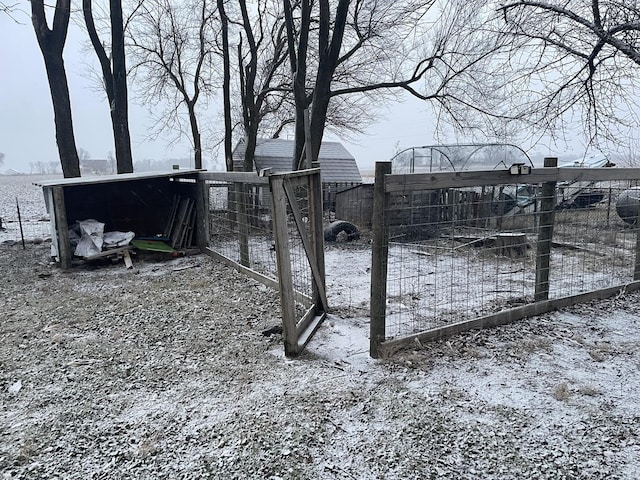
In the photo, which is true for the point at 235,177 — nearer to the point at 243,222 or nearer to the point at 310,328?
the point at 243,222

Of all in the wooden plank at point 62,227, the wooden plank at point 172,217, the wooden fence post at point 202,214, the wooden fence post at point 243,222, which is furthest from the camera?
the wooden plank at point 172,217

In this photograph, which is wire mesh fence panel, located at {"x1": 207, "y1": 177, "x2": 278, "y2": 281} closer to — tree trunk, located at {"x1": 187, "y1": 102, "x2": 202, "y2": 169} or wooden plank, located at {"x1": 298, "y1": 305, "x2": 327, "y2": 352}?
wooden plank, located at {"x1": 298, "y1": 305, "x2": 327, "y2": 352}

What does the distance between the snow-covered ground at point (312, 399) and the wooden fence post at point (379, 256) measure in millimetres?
203

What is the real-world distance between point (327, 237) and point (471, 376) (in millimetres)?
6094

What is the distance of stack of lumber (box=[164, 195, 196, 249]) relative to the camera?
25.4 ft

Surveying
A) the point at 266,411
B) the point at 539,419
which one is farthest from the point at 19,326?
the point at 539,419

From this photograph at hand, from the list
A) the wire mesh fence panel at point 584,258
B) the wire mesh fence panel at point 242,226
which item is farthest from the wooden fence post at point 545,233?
A: the wire mesh fence panel at point 242,226

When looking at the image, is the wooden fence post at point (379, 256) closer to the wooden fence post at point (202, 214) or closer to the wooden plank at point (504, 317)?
the wooden plank at point (504, 317)

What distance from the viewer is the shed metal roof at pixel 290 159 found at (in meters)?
17.7

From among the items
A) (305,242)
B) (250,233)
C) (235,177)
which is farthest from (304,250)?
(250,233)

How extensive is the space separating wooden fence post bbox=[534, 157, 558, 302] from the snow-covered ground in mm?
296

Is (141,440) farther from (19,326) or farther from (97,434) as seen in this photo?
(19,326)

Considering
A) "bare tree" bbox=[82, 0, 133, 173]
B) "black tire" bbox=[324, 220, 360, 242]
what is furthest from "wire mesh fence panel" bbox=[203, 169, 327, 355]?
"bare tree" bbox=[82, 0, 133, 173]

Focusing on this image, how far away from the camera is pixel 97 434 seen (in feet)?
8.00
